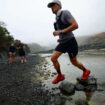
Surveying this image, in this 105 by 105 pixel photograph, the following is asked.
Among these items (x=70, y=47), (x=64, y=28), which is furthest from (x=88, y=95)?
(x=64, y=28)

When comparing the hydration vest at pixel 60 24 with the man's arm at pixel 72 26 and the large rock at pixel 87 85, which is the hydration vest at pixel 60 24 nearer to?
the man's arm at pixel 72 26

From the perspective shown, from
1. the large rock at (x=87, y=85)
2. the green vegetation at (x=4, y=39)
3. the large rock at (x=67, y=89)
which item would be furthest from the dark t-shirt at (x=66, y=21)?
the green vegetation at (x=4, y=39)

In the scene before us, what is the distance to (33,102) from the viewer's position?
8922 mm

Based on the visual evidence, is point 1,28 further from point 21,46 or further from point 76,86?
point 76,86

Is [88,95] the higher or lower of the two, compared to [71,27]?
lower

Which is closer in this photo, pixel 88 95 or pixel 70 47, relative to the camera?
pixel 88 95

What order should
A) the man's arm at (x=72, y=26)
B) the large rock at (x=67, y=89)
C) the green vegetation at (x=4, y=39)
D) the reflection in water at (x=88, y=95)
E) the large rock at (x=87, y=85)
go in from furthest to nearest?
the green vegetation at (x=4, y=39) < the large rock at (x=87, y=85) < the large rock at (x=67, y=89) < the man's arm at (x=72, y=26) < the reflection in water at (x=88, y=95)

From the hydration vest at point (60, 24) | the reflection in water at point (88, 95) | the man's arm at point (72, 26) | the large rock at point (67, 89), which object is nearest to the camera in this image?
the reflection in water at point (88, 95)

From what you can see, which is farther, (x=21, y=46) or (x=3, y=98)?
(x=21, y=46)

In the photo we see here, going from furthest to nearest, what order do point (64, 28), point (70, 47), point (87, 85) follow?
point (87, 85)
point (70, 47)
point (64, 28)

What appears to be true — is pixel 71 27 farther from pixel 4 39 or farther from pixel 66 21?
pixel 4 39

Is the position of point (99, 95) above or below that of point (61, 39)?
below

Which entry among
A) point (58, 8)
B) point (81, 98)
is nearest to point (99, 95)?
point (81, 98)

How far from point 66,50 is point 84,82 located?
5.20 feet
